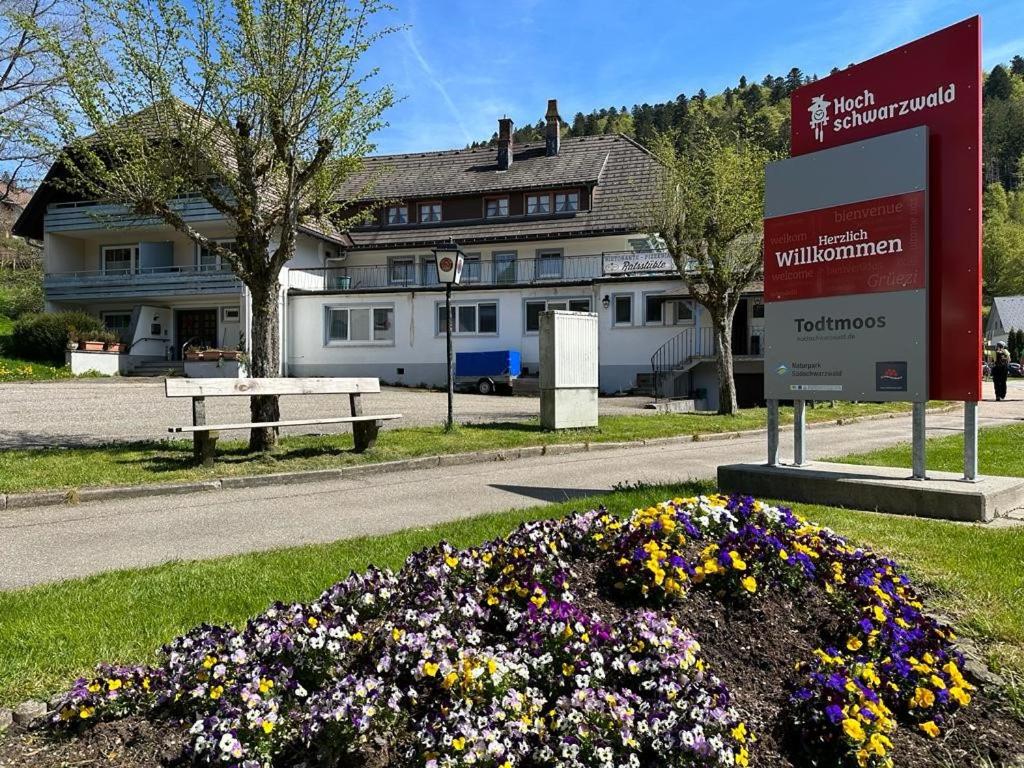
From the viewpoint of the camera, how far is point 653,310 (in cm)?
3284

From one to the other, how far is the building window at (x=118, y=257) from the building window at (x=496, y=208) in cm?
1819

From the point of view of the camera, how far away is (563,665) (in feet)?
9.33

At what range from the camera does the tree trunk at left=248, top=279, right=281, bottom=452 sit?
12.0m

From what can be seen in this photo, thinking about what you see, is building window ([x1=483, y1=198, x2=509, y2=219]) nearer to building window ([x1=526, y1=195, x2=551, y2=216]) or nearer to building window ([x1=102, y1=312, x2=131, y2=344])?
building window ([x1=526, y1=195, x2=551, y2=216])

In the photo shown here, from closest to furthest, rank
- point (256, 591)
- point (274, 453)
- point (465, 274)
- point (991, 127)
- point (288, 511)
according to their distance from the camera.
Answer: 1. point (256, 591)
2. point (288, 511)
3. point (274, 453)
4. point (465, 274)
5. point (991, 127)

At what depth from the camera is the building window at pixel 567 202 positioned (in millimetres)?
39406

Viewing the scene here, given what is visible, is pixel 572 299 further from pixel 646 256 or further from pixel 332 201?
pixel 332 201

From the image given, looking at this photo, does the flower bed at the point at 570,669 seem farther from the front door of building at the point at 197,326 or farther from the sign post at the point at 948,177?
the front door of building at the point at 197,326

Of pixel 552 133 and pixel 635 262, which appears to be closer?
pixel 635 262

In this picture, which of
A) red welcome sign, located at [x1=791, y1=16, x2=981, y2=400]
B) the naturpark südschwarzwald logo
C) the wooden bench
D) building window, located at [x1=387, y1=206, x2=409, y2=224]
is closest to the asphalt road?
the wooden bench

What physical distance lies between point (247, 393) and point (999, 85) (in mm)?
188795

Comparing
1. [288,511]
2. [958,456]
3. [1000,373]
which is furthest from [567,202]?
[288,511]

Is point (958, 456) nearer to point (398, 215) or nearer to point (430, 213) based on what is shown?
point (430, 213)

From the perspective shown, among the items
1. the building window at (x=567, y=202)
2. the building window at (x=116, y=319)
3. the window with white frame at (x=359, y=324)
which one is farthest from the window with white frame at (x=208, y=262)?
the building window at (x=567, y=202)
